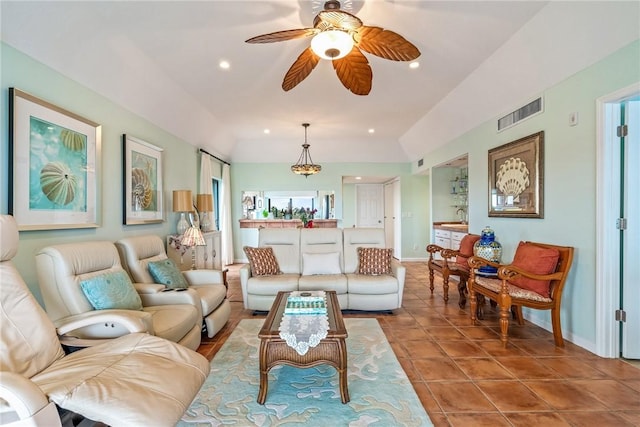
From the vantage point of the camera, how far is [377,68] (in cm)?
340

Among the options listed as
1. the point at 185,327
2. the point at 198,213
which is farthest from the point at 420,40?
the point at 198,213

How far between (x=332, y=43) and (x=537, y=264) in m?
2.64

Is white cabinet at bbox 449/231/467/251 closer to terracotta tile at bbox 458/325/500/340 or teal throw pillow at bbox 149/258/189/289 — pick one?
terracotta tile at bbox 458/325/500/340

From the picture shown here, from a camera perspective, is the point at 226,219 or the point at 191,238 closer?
the point at 191,238

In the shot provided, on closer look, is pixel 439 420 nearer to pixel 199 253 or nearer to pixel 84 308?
pixel 84 308

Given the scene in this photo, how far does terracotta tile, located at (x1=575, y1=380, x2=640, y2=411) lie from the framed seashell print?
1575 millimetres

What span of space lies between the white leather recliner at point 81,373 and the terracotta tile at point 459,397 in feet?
4.87

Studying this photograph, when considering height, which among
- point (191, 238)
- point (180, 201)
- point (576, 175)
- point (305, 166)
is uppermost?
point (305, 166)

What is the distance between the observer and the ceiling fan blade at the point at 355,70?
2256 millimetres

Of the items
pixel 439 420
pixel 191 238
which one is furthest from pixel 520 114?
pixel 191 238

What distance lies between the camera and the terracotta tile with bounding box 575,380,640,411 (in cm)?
187

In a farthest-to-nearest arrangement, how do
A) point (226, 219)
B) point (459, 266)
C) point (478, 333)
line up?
point (226, 219)
point (459, 266)
point (478, 333)

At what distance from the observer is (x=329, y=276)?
147 inches

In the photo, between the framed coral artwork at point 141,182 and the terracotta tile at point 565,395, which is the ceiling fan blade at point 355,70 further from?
the terracotta tile at point 565,395
